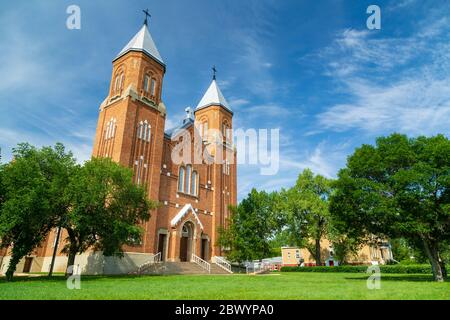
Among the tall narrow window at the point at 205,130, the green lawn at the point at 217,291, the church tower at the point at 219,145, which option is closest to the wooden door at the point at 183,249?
the church tower at the point at 219,145

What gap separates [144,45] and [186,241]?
71.8 ft

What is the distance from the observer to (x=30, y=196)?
49.8 ft

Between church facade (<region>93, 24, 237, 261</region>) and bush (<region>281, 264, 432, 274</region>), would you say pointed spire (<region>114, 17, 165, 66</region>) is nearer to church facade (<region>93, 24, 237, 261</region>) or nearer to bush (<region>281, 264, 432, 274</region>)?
church facade (<region>93, 24, 237, 261</region>)

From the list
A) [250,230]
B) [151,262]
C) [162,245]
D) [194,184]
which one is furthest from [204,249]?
[151,262]

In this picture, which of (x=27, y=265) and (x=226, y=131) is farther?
(x=226, y=131)

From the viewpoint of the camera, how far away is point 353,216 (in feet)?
62.4

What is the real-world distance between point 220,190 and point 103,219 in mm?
19635

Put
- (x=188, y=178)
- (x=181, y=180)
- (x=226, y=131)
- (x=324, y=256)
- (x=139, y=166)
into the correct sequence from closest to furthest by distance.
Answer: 1. (x=139, y=166)
2. (x=181, y=180)
3. (x=188, y=178)
4. (x=226, y=131)
5. (x=324, y=256)

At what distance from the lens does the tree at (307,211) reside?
3900 centimetres

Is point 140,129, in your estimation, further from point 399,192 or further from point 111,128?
point 399,192

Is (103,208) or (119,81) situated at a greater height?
(119,81)

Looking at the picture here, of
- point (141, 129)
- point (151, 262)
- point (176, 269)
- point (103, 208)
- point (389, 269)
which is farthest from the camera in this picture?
point (389, 269)

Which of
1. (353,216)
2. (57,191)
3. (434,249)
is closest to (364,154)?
(353,216)

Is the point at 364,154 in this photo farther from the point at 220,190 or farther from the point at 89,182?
the point at 220,190
